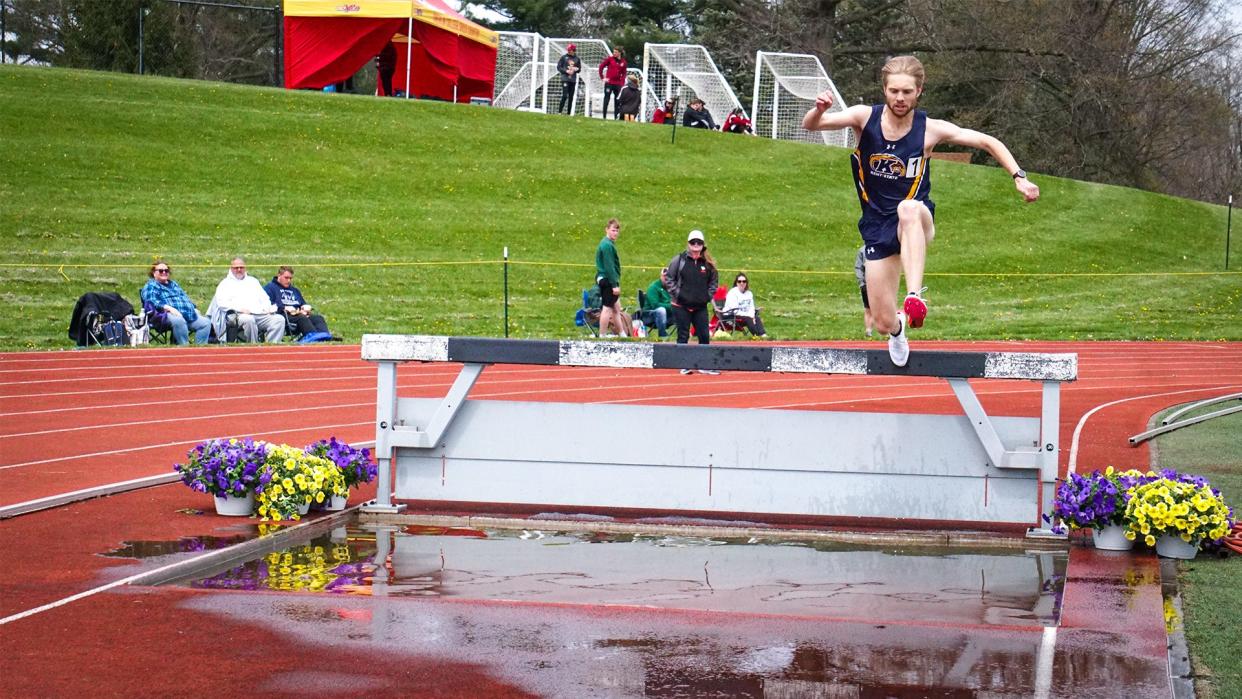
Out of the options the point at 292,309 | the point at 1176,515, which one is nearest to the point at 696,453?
the point at 1176,515

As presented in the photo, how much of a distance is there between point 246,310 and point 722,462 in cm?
1225

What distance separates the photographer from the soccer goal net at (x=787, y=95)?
130 feet

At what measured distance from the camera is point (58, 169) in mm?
30422

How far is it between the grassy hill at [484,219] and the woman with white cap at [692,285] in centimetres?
550

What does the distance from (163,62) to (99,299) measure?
30371 mm

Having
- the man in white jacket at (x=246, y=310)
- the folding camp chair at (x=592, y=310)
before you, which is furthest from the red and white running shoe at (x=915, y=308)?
the folding camp chair at (x=592, y=310)

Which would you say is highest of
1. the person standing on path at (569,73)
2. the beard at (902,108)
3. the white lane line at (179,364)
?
the person standing on path at (569,73)

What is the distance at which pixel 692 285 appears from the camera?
16.9m

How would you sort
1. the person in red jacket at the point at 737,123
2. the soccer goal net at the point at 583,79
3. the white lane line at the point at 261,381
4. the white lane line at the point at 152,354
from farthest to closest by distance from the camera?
1. the soccer goal net at the point at 583,79
2. the person in red jacket at the point at 737,123
3. the white lane line at the point at 152,354
4. the white lane line at the point at 261,381

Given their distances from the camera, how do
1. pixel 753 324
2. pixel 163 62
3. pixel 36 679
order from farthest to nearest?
pixel 163 62
pixel 753 324
pixel 36 679

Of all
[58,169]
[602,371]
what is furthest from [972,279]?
[58,169]

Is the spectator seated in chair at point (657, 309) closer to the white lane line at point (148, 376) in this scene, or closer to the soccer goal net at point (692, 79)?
the white lane line at point (148, 376)

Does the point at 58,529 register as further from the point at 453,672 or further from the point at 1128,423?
the point at 1128,423

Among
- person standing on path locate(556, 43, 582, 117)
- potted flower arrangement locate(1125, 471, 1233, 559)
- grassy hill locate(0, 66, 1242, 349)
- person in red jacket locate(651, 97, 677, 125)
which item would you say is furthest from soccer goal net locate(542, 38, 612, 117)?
potted flower arrangement locate(1125, 471, 1233, 559)
